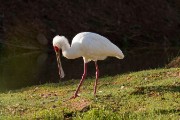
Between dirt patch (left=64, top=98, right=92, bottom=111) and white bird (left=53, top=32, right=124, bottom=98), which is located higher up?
white bird (left=53, top=32, right=124, bottom=98)

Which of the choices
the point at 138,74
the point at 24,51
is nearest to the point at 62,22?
the point at 24,51

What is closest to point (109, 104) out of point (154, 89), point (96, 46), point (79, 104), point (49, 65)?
point (79, 104)

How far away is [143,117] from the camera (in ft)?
28.0

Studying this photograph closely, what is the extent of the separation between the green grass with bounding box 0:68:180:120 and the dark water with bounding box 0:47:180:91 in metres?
4.45

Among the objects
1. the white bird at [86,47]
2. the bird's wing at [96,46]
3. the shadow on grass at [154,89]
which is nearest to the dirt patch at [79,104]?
the white bird at [86,47]

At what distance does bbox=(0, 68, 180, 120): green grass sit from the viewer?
8742mm

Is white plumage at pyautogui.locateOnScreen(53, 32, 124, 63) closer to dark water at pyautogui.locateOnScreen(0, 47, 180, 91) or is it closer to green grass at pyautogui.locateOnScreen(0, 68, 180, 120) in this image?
green grass at pyautogui.locateOnScreen(0, 68, 180, 120)

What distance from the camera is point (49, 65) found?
2053cm

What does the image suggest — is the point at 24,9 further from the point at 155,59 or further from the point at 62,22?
the point at 155,59

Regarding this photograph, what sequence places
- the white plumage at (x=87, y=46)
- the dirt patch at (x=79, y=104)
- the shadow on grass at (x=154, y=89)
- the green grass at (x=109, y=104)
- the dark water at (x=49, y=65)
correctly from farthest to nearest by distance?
the dark water at (x=49, y=65) < the white plumage at (x=87, y=46) < the shadow on grass at (x=154, y=89) < the dirt patch at (x=79, y=104) < the green grass at (x=109, y=104)

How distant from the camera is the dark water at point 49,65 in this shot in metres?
17.5

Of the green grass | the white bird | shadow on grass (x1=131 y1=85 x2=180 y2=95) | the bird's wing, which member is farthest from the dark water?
shadow on grass (x1=131 y1=85 x2=180 y2=95)

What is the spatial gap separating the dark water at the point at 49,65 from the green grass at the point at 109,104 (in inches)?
175

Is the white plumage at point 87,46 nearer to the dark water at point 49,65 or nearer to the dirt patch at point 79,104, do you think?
the dirt patch at point 79,104
